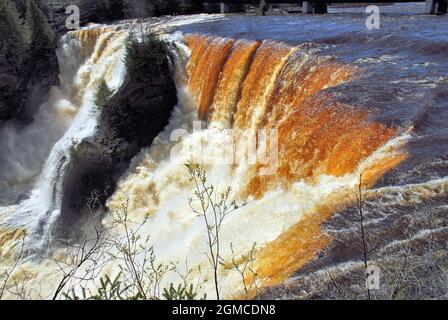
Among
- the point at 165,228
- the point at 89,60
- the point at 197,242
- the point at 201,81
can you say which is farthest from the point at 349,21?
the point at 197,242

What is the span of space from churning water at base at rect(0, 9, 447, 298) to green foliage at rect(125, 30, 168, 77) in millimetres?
601

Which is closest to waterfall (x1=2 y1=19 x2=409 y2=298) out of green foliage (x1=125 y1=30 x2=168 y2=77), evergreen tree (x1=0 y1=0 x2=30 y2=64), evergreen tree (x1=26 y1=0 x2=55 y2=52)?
green foliage (x1=125 y1=30 x2=168 y2=77)

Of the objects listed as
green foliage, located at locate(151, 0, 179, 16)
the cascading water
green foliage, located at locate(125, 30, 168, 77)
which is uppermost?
green foliage, located at locate(151, 0, 179, 16)

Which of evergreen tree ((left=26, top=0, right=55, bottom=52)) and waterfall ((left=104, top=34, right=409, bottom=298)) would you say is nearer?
waterfall ((left=104, top=34, right=409, bottom=298))

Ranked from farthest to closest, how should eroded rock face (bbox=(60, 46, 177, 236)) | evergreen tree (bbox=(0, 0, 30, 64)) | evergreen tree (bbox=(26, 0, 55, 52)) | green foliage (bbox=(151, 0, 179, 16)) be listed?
green foliage (bbox=(151, 0, 179, 16))
evergreen tree (bbox=(26, 0, 55, 52))
evergreen tree (bbox=(0, 0, 30, 64))
eroded rock face (bbox=(60, 46, 177, 236))

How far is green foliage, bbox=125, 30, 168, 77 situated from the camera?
46.1ft

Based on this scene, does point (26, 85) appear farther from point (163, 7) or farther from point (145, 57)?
point (163, 7)

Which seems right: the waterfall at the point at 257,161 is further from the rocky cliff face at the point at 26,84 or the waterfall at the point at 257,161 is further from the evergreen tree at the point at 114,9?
the evergreen tree at the point at 114,9

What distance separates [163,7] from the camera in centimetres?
2741

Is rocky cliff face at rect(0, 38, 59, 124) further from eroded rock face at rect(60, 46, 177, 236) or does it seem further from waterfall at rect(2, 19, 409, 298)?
eroded rock face at rect(60, 46, 177, 236)

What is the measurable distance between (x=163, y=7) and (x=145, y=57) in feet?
48.1

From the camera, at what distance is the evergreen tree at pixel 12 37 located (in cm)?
1997

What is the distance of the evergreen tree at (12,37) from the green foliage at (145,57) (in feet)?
27.8

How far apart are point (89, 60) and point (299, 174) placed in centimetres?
1405
